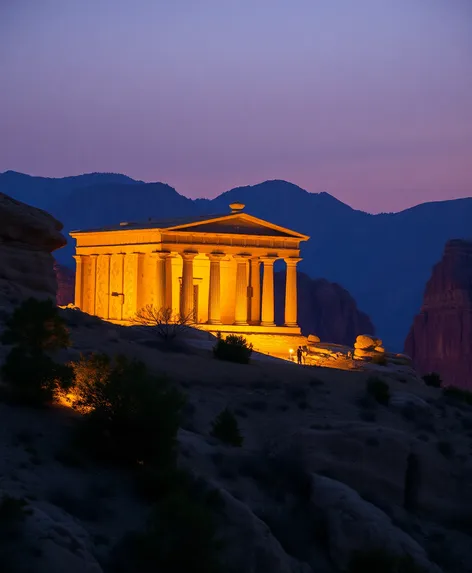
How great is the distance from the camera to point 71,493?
914 inches

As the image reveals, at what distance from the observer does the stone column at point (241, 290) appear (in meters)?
69.0

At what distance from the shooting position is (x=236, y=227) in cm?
6881

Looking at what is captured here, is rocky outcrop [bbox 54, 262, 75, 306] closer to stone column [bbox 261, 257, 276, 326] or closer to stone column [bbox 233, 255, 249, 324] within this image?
stone column [bbox 261, 257, 276, 326]

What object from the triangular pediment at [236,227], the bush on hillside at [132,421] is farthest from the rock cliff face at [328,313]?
the bush on hillside at [132,421]

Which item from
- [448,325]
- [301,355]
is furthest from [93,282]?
[448,325]

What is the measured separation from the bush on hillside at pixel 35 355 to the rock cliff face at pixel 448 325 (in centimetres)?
8072

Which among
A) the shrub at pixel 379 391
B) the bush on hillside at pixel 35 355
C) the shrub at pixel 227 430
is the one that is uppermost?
the bush on hillside at pixel 35 355

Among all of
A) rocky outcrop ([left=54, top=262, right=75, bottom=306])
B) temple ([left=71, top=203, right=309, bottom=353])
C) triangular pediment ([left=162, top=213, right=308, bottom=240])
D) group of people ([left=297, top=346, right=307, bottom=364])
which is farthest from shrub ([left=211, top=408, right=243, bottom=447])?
rocky outcrop ([left=54, top=262, right=75, bottom=306])

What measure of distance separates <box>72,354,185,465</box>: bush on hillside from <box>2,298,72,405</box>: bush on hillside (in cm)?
114

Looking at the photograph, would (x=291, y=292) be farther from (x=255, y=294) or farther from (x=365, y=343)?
(x=365, y=343)

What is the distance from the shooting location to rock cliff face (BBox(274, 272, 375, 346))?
12346 centimetres

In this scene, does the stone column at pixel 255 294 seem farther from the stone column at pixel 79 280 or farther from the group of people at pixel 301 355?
the stone column at pixel 79 280

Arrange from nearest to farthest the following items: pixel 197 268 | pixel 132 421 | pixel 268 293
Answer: pixel 132 421 → pixel 268 293 → pixel 197 268

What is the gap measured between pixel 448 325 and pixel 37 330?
85731 mm
